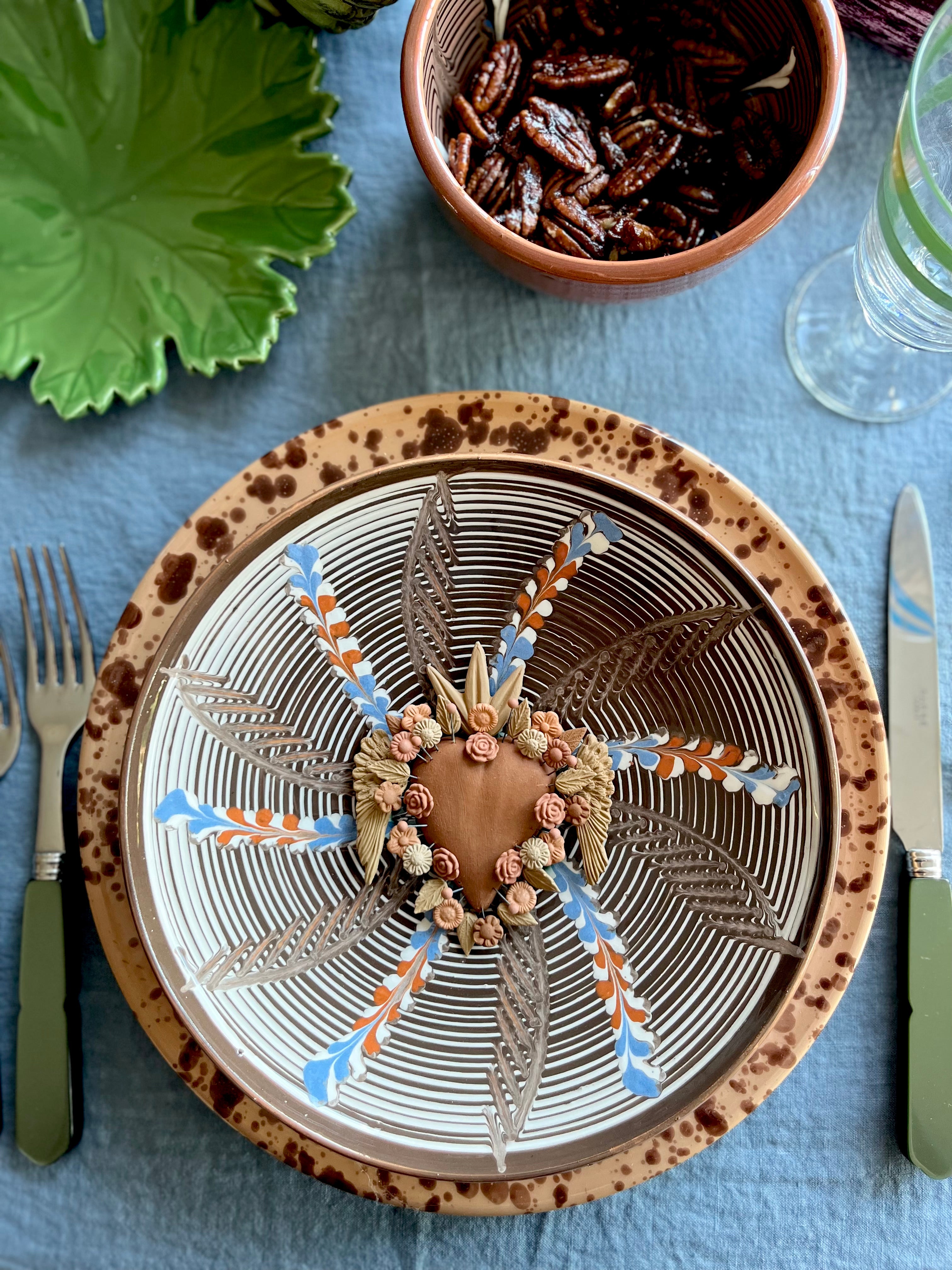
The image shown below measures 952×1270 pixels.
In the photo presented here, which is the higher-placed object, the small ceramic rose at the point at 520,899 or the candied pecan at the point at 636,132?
the candied pecan at the point at 636,132

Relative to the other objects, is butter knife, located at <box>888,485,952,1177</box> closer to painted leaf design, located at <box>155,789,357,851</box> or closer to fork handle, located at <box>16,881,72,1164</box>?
painted leaf design, located at <box>155,789,357,851</box>

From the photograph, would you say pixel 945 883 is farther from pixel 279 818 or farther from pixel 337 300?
pixel 337 300

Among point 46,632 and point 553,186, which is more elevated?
point 553,186

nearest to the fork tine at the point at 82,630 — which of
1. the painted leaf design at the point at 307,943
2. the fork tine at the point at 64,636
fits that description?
the fork tine at the point at 64,636

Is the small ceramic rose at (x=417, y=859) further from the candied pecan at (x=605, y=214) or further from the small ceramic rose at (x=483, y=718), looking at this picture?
the candied pecan at (x=605, y=214)

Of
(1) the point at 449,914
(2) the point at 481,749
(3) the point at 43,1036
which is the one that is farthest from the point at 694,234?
(3) the point at 43,1036

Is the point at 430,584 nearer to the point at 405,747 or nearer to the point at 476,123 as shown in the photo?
the point at 405,747
